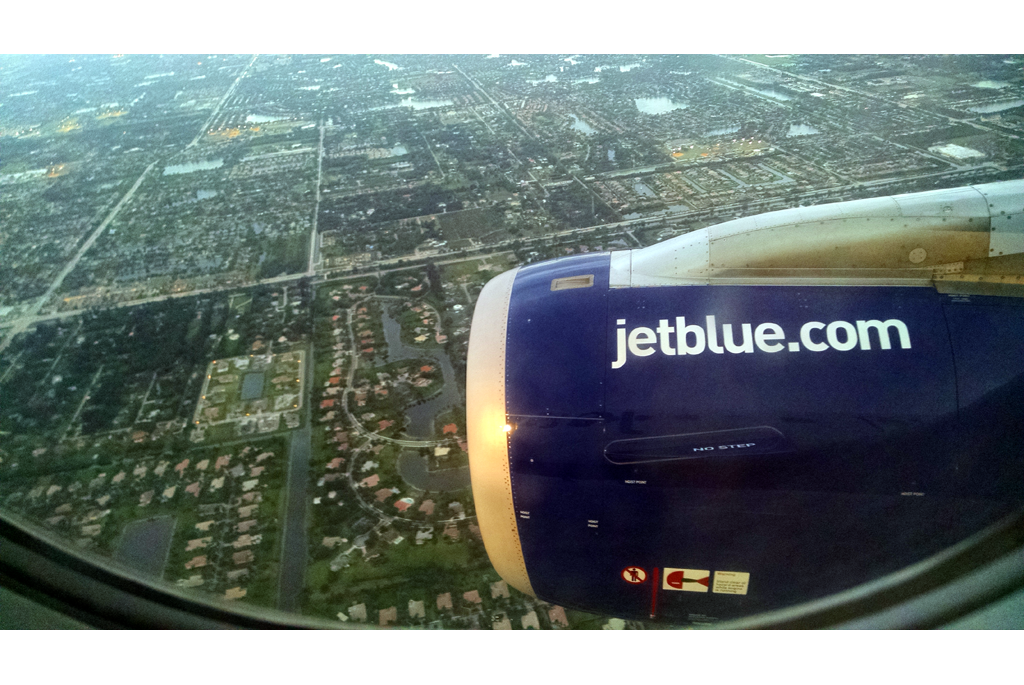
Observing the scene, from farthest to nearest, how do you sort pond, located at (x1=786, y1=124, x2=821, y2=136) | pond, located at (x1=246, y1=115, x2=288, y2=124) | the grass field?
pond, located at (x1=246, y1=115, x2=288, y2=124) < pond, located at (x1=786, y1=124, x2=821, y2=136) < the grass field

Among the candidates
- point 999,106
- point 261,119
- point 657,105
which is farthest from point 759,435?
point 261,119

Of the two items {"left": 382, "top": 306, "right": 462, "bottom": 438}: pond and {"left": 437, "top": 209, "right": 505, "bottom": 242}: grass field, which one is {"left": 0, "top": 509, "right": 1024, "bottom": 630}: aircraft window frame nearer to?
{"left": 382, "top": 306, "right": 462, "bottom": 438}: pond

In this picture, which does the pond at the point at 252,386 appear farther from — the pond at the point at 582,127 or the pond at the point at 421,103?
the pond at the point at 421,103

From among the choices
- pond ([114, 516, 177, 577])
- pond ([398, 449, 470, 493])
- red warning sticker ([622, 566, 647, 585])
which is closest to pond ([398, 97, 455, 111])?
pond ([398, 449, 470, 493])

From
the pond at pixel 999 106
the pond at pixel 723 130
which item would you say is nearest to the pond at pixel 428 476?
the pond at pixel 723 130

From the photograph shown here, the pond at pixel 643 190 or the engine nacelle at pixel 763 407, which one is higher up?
the engine nacelle at pixel 763 407

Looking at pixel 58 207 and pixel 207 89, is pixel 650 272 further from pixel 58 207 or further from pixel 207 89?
pixel 207 89

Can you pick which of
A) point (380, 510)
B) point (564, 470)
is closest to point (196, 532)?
point (380, 510)

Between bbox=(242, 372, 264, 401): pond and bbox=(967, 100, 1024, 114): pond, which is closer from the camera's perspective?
bbox=(242, 372, 264, 401): pond
